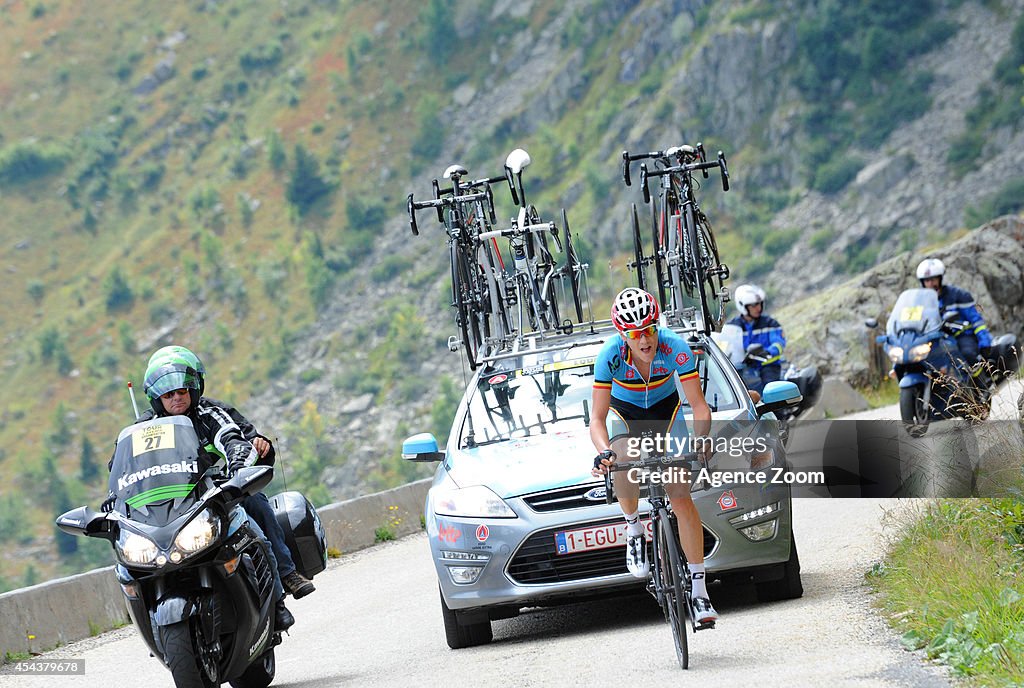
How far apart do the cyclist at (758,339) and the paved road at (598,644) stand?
2.04m

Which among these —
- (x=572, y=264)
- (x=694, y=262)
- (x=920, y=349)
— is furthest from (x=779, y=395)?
(x=920, y=349)

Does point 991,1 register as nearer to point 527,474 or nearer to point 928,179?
point 928,179

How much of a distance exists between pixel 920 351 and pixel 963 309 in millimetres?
609

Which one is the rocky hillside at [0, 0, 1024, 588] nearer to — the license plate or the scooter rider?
the scooter rider

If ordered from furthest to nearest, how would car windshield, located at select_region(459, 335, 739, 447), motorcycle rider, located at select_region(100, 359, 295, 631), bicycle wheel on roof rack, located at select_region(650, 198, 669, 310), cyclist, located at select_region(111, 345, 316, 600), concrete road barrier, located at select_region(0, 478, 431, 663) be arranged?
bicycle wheel on roof rack, located at select_region(650, 198, 669, 310), concrete road barrier, located at select_region(0, 478, 431, 663), car windshield, located at select_region(459, 335, 739, 447), cyclist, located at select_region(111, 345, 316, 600), motorcycle rider, located at select_region(100, 359, 295, 631)

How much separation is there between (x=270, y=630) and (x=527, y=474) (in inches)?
70.8

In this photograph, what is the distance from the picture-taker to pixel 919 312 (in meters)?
16.0

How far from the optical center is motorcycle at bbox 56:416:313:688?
25.5ft

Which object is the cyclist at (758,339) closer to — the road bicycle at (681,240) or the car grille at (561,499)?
the road bicycle at (681,240)

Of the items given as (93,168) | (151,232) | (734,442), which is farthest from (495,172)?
(734,442)

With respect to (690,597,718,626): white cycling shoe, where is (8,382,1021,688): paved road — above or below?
below

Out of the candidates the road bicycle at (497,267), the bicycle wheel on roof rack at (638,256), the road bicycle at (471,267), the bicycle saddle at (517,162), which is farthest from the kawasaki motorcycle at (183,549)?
the bicycle saddle at (517,162)

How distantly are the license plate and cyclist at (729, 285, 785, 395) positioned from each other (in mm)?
6761

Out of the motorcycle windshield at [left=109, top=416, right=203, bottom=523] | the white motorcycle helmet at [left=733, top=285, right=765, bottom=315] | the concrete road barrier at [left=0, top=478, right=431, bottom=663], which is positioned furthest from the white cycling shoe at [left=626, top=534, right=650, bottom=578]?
the white motorcycle helmet at [left=733, top=285, right=765, bottom=315]
